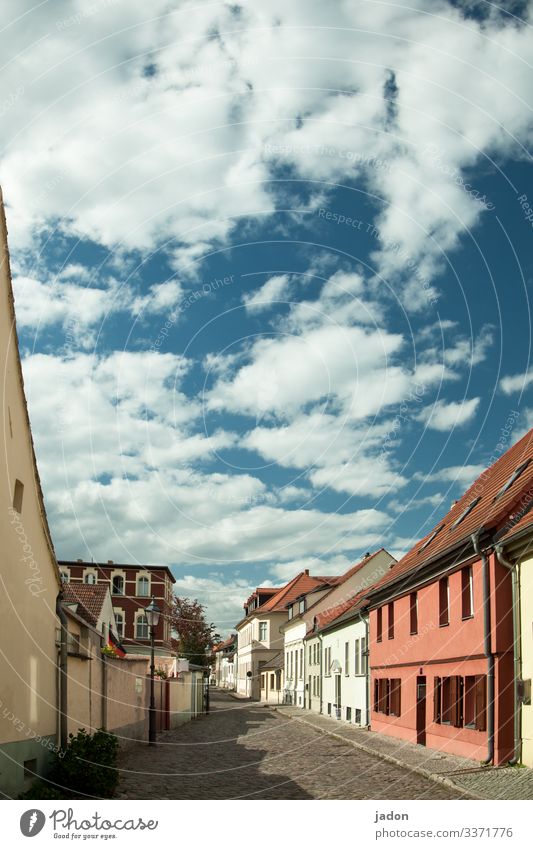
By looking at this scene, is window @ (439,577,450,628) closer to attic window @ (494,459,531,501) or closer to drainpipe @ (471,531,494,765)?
attic window @ (494,459,531,501)

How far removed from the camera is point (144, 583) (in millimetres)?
82188

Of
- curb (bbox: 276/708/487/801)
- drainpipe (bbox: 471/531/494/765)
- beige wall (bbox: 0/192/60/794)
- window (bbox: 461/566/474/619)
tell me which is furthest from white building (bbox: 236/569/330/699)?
beige wall (bbox: 0/192/60/794)

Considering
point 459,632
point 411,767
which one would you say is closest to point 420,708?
point 459,632

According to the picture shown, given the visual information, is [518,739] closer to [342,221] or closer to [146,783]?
[146,783]

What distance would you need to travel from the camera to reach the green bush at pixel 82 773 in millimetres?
12789

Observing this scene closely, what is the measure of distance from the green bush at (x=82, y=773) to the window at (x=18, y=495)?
3695 millimetres

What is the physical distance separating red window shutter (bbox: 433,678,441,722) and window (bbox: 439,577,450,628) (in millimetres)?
1731

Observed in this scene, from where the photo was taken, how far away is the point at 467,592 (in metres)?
22.2

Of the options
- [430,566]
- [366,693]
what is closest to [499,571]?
[430,566]

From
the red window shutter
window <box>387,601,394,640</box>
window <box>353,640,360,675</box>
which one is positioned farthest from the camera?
window <box>353,640,360,675</box>

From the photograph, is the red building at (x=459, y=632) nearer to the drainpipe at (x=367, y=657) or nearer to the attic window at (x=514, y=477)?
the attic window at (x=514, y=477)

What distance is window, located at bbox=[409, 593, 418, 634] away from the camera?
91.1 ft

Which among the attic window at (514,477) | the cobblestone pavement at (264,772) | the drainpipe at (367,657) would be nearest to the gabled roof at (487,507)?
the attic window at (514,477)

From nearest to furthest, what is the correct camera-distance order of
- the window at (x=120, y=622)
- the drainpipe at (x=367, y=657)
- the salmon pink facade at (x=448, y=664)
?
the salmon pink facade at (x=448, y=664), the drainpipe at (x=367, y=657), the window at (x=120, y=622)
